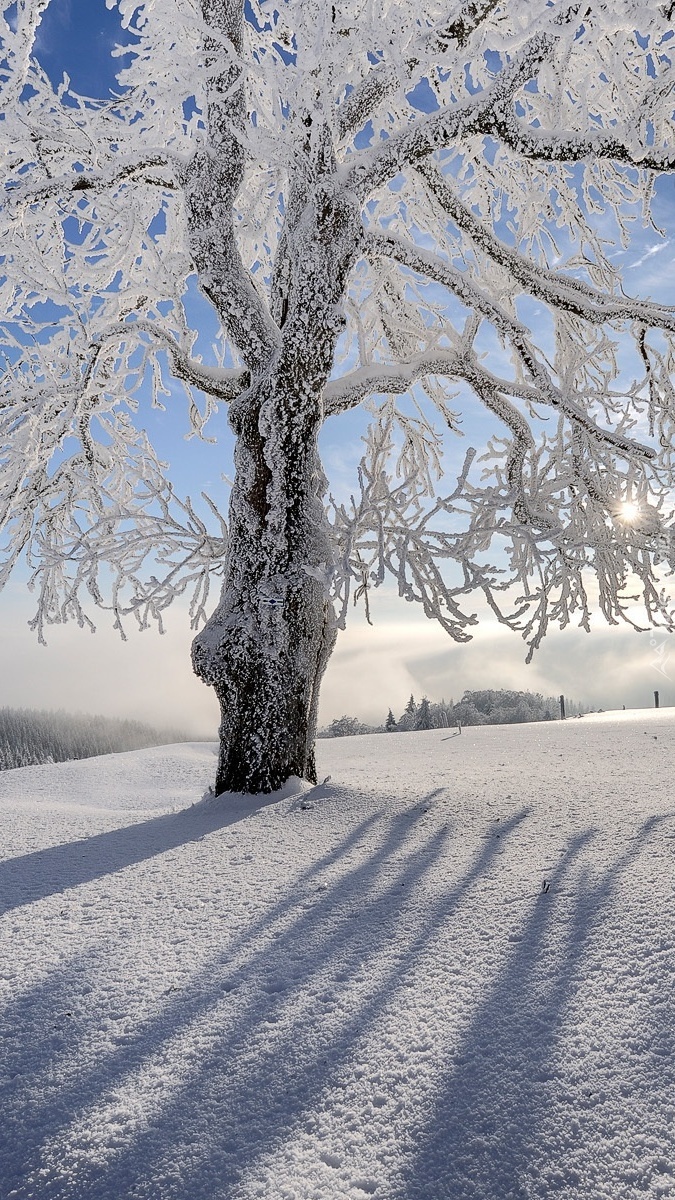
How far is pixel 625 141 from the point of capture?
5000 millimetres

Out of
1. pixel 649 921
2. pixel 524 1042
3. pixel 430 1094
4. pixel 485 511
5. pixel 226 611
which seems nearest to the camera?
pixel 430 1094

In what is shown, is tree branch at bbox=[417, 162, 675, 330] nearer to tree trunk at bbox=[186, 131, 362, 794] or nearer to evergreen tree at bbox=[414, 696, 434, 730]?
tree trunk at bbox=[186, 131, 362, 794]

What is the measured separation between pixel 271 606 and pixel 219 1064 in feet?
12.0

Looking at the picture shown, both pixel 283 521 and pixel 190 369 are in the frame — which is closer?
pixel 283 521

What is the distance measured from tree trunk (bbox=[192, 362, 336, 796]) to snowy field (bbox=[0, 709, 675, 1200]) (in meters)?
1.02

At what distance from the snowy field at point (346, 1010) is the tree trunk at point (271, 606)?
3.34 feet

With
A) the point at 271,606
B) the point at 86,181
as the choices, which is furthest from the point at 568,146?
the point at 271,606

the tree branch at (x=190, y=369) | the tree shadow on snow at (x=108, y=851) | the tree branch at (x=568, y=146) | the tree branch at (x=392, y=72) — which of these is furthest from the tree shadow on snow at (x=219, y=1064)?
the tree branch at (x=392, y=72)

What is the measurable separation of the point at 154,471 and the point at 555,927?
5.04 m

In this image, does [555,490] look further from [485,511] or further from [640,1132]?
[640,1132]

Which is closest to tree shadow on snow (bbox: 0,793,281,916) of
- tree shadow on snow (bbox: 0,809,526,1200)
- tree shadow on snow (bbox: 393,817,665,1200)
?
tree shadow on snow (bbox: 0,809,526,1200)

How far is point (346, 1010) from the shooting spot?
2.26 m

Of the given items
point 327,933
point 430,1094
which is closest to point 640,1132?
point 430,1094

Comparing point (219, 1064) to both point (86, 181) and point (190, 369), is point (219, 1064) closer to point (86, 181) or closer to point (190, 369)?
point (190, 369)
